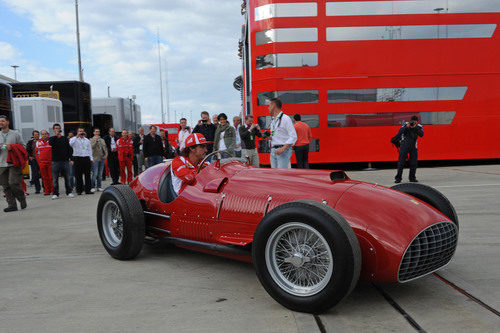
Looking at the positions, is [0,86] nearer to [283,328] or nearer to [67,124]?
[67,124]

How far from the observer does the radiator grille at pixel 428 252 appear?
8.95 ft

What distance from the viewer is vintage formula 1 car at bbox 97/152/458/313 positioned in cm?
265

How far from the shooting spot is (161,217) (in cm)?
405

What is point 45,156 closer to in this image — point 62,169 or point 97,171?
point 62,169

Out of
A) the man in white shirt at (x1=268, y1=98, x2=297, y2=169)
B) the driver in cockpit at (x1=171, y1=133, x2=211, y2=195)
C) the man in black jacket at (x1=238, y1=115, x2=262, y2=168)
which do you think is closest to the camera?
the driver in cockpit at (x1=171, y1=133, x2=211, y2=195)

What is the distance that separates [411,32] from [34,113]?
12.6 m

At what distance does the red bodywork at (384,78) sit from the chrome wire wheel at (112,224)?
30.2 feet

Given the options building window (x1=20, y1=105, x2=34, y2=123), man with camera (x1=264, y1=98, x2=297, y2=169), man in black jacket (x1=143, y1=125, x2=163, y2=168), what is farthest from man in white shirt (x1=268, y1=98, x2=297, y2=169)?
building window (x1=20, y1=105, x2=34, y2=123)

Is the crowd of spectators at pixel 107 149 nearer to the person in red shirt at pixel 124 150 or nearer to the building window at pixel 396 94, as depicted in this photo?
the person in red shirt at pixel 124 150

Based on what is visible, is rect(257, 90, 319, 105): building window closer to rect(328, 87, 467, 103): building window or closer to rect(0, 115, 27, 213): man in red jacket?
rect(328, 87, 467, 103): building window

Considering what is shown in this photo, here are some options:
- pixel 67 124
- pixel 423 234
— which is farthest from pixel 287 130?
pixel 67 124

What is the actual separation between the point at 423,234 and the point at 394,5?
12.2 m

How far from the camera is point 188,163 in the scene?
4258 millimetres

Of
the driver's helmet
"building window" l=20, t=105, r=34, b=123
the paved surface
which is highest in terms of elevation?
"building window" l=20, t=105, r=34, b=123
